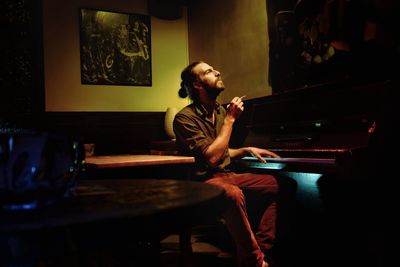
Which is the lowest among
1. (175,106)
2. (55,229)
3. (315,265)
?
(315,265)

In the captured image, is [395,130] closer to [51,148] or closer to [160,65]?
[51,148]

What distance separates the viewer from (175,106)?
4902mm

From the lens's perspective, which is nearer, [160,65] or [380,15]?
[380,15]

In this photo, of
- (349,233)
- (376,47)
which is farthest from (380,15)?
(349,233)

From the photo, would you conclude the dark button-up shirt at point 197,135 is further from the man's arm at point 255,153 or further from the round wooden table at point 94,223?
the round wooden table at point 94,223

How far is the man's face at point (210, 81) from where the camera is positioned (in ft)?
9.59

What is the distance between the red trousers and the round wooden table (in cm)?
133

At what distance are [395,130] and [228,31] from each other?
2.58 m

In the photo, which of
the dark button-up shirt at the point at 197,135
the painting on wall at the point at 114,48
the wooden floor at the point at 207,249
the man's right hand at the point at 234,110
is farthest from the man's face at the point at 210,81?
the painting on wall at the point at 114,48

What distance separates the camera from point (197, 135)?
8.45 feet

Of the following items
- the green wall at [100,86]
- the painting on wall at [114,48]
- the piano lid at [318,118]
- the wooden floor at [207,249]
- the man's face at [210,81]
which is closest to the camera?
the piano lid at [318,118]

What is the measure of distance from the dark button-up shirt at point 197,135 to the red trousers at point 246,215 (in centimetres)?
11

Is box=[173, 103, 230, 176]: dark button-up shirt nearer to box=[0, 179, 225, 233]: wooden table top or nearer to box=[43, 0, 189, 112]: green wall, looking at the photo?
box=[0, 179, 225, 233]: wooden table top

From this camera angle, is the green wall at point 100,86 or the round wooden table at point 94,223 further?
the green wall at point 100,86
